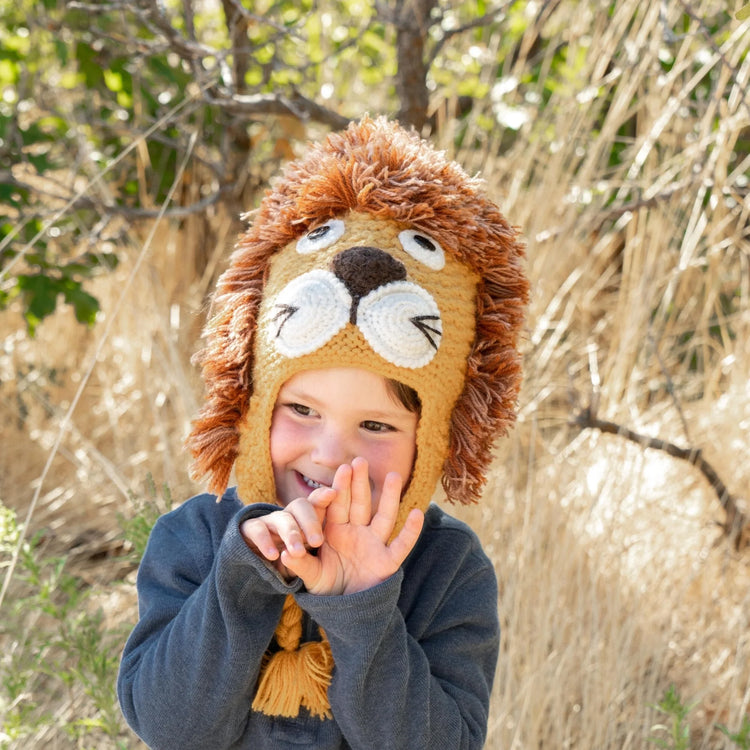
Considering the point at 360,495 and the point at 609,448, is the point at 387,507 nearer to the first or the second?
the point at 360,495

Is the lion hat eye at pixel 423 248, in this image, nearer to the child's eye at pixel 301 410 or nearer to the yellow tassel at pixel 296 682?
the child's eye at pixel 301 410

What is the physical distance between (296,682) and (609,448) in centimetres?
163

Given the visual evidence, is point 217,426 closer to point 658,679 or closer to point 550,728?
point 550,728

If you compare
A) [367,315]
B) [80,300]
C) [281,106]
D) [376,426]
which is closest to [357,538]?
[376,426]

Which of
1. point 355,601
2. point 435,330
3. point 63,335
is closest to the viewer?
point 355,601

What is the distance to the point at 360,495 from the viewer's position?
3.77 feet

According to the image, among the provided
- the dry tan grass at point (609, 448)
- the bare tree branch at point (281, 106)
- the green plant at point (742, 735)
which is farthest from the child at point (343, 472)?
the bare tree branch at point (281, 106)

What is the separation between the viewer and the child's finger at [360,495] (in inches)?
45.0

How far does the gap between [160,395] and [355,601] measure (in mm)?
1916

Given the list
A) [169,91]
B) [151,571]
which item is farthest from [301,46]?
[151,571]

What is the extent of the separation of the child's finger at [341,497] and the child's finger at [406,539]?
2.7 inches

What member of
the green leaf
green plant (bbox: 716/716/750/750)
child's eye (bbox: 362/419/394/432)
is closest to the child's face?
child's eye (bbox: 362/419/394/432)

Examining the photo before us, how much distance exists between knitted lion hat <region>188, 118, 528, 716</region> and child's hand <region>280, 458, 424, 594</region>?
0.39 ft

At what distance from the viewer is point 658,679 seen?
7.64 ft
